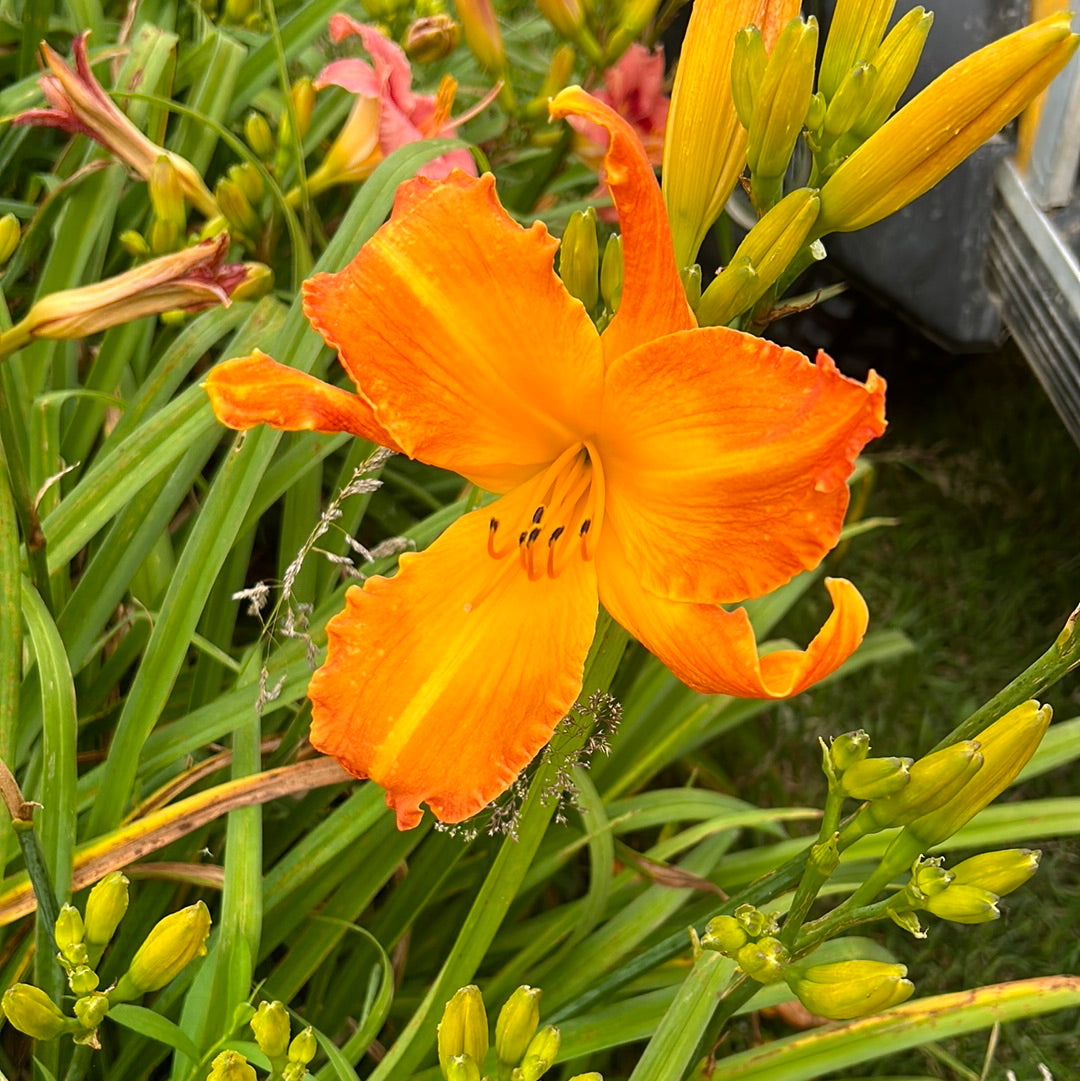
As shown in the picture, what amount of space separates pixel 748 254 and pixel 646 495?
194 millimetres

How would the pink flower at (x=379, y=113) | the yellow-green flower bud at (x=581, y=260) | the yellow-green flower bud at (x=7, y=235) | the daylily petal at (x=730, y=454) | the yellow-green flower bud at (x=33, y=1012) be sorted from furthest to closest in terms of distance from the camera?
1. the pink flower at (x=379, y=113)
2. the yellow-green flower bud at (x=7, y=235)
3. the yellow-green flower bud at (x=581, y=260)
4. the yellow-green flower bud at (x=33, y=1012)
5. the daylily petal at (x=730, y=454)

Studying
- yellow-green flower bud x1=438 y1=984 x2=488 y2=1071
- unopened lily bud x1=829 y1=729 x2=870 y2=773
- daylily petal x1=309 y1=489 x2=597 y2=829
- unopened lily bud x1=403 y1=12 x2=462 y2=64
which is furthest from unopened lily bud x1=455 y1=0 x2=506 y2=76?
yellow-green flower bud x1=438 y1=984 x2=488 y2=1071

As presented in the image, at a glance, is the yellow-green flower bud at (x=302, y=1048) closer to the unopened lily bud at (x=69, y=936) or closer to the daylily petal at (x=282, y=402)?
the unopened lily bud at (x=69, y=936)

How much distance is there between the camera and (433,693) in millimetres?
897

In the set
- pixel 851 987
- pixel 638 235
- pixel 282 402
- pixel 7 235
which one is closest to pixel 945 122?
pixel 638 235

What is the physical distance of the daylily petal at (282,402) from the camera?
2.89 feet

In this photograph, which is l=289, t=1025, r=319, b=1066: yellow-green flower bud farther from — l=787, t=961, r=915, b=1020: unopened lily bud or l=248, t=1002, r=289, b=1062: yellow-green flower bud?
l=787, t=961, r=915, b=1020: unopened lily bud

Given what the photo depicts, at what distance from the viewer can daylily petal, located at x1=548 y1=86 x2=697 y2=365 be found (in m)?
0.79

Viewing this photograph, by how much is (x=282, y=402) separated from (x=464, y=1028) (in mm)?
483

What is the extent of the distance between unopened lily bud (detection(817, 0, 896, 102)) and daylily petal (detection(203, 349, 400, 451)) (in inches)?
17.2

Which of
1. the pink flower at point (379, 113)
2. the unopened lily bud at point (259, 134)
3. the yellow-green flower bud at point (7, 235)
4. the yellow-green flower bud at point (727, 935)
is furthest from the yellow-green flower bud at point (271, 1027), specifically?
the unopened lily bud at point (259, 134)

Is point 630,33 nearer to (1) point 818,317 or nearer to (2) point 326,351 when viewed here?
(2) point 326,351

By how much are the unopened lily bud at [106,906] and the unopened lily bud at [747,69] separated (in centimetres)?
76

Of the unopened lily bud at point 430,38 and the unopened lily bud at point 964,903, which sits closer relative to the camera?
the unopened lily bud at point 964,903
